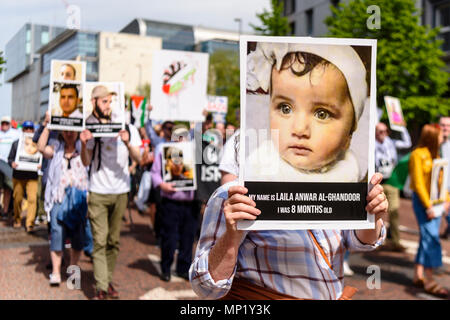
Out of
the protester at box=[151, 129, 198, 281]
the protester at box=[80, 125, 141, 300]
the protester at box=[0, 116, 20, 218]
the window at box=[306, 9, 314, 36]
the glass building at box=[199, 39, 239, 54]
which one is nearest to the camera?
the glass building at box=[199, 39, 239, 54]

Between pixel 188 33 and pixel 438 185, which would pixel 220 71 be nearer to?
pixel 188 33

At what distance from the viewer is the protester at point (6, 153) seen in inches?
332

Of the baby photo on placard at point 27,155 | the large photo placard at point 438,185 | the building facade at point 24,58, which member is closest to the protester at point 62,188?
the building facade at point 24,58

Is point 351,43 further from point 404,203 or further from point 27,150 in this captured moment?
point 404,203

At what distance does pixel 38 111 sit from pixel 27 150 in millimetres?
3083

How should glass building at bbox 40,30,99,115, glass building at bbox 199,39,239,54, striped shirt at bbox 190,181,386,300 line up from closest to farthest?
striped shirt at bbox 190,181,386,300 < glass building at bbox 199,39,239,54 < glass building at bbox 40,30,99,115

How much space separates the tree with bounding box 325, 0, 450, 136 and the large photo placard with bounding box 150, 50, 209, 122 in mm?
12130

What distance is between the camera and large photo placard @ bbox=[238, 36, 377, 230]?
5.81 feet

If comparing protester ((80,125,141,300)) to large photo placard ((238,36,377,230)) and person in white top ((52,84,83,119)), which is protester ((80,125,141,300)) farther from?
large photo placard ((238,36,377,230))

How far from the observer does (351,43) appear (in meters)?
1.83

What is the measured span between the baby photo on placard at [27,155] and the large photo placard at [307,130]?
303 inches

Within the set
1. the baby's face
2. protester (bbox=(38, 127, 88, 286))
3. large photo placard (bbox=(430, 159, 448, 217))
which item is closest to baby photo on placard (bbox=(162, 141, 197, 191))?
protester (bbox=(38, 127, 88, 286))
